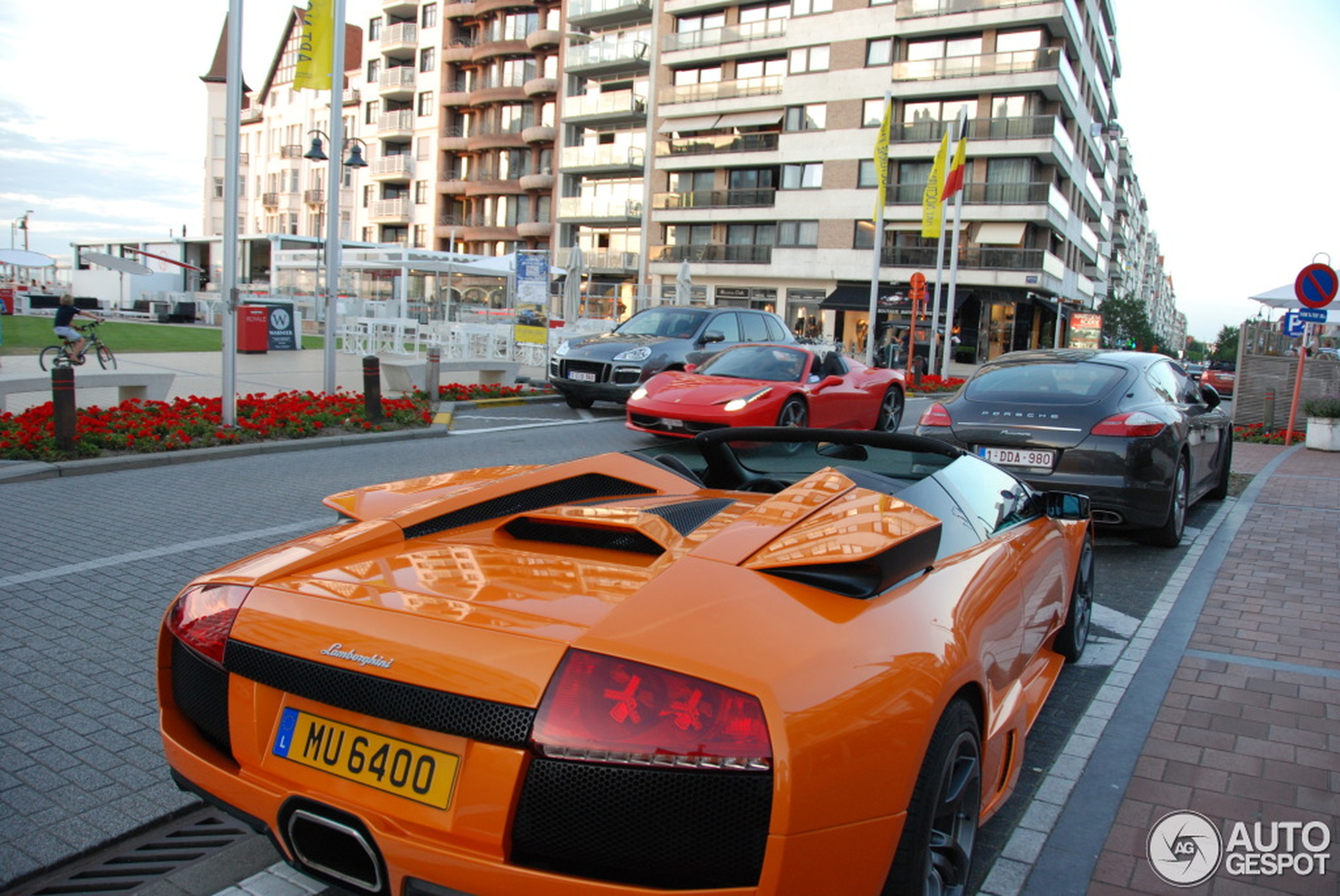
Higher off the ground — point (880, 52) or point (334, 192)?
point (880, 52)

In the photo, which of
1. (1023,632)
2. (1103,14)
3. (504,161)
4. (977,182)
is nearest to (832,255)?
(977,182)

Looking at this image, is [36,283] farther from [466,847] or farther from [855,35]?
[466,847]

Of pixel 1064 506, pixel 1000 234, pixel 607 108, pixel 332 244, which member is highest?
pixel 607 108

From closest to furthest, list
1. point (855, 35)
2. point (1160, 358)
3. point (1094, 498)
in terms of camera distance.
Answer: point (1094, 498), point (1160, 358), point (855, 35)

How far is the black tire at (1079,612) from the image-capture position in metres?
4.49

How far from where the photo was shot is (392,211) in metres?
70.0

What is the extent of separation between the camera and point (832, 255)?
51969 millimetres

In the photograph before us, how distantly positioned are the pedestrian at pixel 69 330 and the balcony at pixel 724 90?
138ft

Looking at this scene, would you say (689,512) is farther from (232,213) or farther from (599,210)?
(599,210)

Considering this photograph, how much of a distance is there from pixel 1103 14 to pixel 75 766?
7431 centimetres

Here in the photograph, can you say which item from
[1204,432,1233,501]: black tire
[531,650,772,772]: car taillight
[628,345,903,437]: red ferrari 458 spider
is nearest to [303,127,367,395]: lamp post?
[628,345,903,437]: red ferrari 458 spider

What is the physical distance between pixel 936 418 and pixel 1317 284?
33.1 feet

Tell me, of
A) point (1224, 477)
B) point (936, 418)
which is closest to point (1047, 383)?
point (936, 418)

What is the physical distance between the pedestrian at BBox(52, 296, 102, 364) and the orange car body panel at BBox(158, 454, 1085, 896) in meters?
18.9
